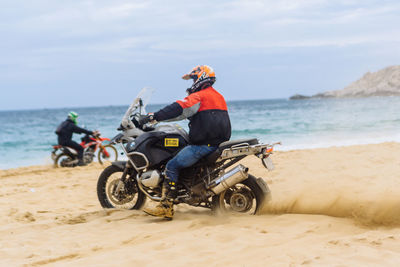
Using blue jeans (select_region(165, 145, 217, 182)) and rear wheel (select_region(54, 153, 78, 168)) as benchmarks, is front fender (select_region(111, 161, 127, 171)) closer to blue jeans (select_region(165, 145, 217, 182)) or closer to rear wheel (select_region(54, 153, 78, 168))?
blue jeans (select_region(165, 145, 217, 182))

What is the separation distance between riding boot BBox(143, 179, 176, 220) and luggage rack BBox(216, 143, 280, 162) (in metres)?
0.75

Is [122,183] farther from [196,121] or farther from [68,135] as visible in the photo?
[68,135]

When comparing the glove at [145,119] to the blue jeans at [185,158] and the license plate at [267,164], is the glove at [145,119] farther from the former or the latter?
the license plate at [267,164]

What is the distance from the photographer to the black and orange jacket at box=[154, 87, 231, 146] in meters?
5.00

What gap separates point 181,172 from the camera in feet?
17.8

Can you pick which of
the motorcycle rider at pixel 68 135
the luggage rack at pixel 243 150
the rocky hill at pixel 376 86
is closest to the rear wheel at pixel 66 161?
the motorcycle rider at pixel 68 135

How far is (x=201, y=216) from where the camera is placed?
5430 mm

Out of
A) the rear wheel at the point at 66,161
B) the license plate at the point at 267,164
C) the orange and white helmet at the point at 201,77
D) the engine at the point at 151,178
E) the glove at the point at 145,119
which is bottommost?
the rear wheel at the point at 66,161

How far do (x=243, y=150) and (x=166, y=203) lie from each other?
47.4 inches

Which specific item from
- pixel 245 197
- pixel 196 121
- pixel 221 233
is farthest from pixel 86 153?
pixel 221 233

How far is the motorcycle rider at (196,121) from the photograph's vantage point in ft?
16.5

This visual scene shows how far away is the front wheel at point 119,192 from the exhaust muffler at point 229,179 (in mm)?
1313

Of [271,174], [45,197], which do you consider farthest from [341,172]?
[45,197]

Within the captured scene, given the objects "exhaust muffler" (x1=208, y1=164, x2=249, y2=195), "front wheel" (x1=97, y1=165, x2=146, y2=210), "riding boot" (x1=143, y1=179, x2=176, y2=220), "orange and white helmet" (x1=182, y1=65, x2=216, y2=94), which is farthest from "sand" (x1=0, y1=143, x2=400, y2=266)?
"orange and white helmet" (x1=182, y1=65, x2=216, y2=94)
